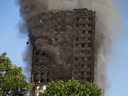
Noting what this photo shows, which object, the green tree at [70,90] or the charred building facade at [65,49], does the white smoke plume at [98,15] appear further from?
the green tree at [70,90]

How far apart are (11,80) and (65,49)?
3895 cm

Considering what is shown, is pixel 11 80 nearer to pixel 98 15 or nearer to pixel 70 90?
pixel 70 90

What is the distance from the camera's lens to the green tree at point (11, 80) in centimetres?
4444

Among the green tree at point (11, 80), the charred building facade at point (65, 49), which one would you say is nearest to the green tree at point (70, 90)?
the green tree at point (11, 80)

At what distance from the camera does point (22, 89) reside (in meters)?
46.3

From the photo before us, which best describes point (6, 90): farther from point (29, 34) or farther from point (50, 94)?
point (29, 34)

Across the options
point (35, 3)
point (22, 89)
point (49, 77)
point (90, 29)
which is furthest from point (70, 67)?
point (22, 89)

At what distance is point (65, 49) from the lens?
8188 centimetres

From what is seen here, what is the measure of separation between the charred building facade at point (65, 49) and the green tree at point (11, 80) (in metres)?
34.4

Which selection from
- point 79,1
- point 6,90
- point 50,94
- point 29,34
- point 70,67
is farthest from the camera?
point 79,1

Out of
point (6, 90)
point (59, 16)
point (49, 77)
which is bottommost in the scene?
point (6, 90)

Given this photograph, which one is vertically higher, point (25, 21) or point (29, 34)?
point (25, 21)

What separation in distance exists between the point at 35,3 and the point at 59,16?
12299 millimetres

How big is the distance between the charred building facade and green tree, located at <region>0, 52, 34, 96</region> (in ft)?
113
